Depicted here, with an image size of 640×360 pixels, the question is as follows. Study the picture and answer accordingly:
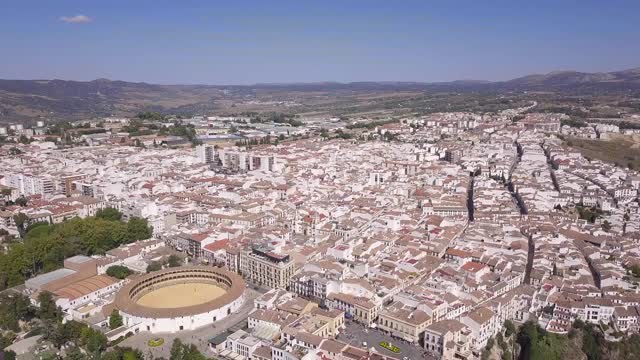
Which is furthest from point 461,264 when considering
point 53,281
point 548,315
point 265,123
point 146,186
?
point 265,123

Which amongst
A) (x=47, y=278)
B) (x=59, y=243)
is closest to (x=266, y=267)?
(x=47, y=278)

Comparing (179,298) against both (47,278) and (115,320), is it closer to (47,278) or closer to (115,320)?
(115,320)

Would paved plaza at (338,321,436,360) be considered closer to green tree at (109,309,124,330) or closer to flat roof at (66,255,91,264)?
green tree at (109,309,124,330)

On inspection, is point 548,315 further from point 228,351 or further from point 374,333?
point 228,351

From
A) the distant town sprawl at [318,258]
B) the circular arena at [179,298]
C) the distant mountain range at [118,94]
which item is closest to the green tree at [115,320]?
→ the distant town sprawl at [318,258]

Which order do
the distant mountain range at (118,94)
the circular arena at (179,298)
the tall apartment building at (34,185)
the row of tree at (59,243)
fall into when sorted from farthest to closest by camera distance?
1. the distant mountain range at (118,94)
2. the tall apartment building at (34,185)
3. the row of tree at (59,243)
4. the circular arena at (179,298)

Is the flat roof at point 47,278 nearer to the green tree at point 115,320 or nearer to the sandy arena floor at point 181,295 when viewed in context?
the sandy arena floor at point 181,295
